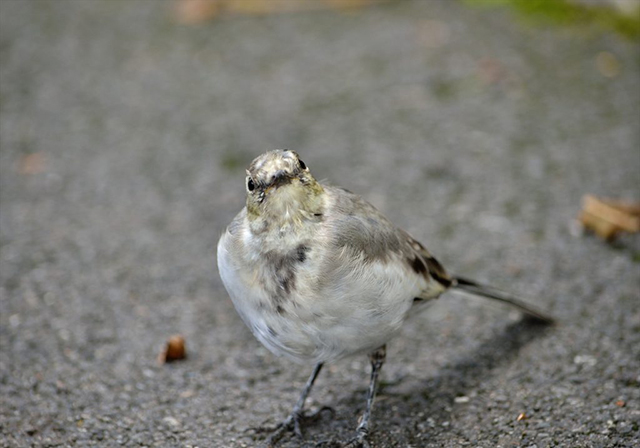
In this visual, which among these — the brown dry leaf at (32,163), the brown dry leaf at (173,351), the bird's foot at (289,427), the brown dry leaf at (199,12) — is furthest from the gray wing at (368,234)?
the brown dry leaf at (199,12)

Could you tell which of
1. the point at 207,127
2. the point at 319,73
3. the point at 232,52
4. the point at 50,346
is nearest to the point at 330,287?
the point at 50,346

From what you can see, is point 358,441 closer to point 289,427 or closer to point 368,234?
point 289,427

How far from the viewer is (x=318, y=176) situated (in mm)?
5609

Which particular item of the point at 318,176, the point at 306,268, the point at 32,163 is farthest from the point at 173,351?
the point at 32,163

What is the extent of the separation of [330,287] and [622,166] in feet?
10.8

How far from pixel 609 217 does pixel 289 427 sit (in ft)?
7.93

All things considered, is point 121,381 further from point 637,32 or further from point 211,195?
point 637,32

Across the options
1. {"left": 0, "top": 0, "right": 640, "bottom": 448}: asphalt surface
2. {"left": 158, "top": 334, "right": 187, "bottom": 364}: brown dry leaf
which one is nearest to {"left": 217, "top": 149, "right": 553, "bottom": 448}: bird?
{"left": 0, "top": 0, "right": 640, "bottom": 448}: asphalt surface

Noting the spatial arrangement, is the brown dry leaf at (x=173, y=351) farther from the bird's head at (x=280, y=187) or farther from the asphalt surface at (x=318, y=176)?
the bird's head at (x=280, y=187)

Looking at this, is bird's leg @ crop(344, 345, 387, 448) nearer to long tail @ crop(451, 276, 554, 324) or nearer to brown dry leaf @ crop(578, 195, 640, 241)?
long tail @ crop(451, 276, 554, 324)

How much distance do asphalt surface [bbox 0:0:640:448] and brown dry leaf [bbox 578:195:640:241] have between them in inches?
3.5

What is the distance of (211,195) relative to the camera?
18.1 feet

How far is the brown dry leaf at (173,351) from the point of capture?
3.87 metres

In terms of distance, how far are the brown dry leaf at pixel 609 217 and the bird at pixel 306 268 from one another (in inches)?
80.0
